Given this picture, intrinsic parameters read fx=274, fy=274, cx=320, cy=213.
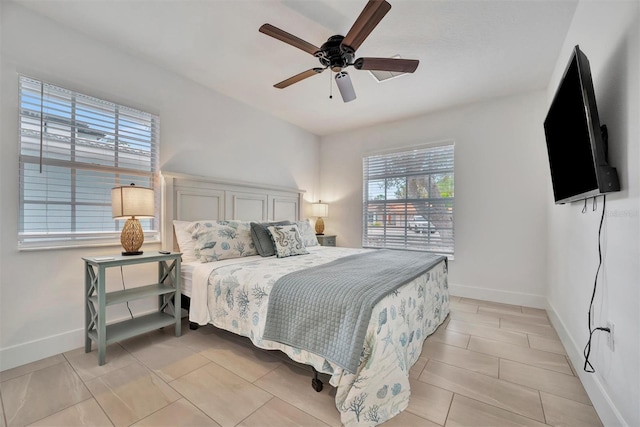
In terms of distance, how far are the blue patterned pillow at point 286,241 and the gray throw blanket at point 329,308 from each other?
830mm

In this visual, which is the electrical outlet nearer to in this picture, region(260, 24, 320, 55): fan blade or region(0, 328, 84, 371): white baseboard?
region(260, 24, 320, 55): fan blade

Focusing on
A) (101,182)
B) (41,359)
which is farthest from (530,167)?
(41,359)

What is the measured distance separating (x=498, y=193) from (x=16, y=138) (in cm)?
474

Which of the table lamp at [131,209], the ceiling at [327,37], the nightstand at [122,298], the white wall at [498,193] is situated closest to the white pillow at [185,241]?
the nightstand at [122,298]

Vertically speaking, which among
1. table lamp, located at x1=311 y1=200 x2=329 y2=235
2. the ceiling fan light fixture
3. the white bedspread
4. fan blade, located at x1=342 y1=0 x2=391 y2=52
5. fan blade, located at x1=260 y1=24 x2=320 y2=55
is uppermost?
fan blade, located at x1=260 y1=24 x2=320 y2=55

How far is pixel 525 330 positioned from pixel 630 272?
1711 mm

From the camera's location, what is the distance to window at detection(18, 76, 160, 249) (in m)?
2.07

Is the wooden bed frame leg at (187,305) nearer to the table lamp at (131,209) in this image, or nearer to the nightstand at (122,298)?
the nightstand at (122,298)

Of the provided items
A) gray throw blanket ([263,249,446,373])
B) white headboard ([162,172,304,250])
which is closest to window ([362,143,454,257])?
white headboard ([162,172,304,250])

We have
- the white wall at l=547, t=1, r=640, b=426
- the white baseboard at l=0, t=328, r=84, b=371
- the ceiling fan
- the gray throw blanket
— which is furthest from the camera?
the white baseboard at l=0, t=328, r=84, b=371

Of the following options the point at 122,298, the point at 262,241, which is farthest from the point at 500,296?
the point at 122,298

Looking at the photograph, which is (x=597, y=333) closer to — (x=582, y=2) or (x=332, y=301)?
(x=332, y=301)

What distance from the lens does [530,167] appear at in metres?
3.29

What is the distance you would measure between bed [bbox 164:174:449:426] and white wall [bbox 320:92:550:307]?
1070 mm
